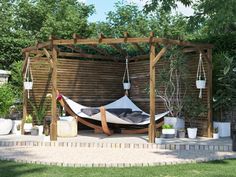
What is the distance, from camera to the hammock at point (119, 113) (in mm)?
9305

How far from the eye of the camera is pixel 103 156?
22.9 feet

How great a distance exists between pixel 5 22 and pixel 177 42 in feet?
52.0

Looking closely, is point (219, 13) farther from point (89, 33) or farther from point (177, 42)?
point (89, 33)

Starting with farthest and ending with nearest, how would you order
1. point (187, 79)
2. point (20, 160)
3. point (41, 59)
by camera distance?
point (41, 59) < point (187, 79) < point (20, 160)

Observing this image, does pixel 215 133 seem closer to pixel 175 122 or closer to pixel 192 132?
pixel 192 132

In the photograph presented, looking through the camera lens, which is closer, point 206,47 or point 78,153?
point 78,153

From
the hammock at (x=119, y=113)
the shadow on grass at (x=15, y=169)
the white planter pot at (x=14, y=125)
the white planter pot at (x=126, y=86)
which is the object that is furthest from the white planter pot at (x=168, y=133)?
the white planter pot at (x=14, y=125)

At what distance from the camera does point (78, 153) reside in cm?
732

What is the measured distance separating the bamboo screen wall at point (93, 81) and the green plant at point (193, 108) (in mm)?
1266

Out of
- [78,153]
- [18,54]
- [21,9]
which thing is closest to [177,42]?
[78,153]

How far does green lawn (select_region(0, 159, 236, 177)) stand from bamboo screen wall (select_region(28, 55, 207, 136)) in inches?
180

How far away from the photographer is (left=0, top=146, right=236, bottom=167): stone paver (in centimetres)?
633

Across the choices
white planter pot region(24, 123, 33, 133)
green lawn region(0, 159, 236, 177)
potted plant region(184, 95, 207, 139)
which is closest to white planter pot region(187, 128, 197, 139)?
potted plant region(184, 95, 207, 139)

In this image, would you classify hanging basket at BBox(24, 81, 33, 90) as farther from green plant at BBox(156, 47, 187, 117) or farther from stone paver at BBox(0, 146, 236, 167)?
green plant at BBox(156, 47, 187, 117)
